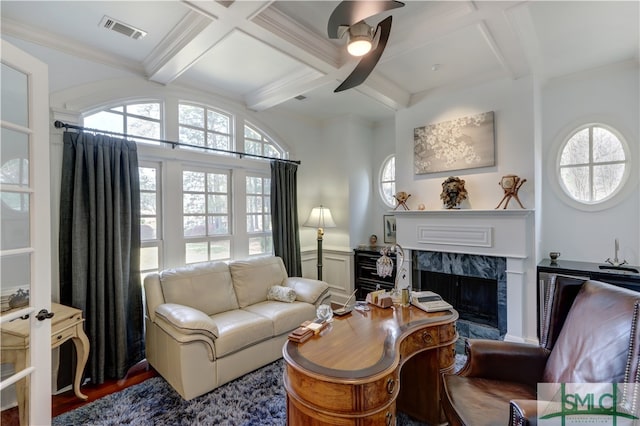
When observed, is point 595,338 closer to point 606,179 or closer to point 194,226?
point 606,179

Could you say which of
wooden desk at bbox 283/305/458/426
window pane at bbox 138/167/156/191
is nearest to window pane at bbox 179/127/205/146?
window pane at bbox 138/167/156/191

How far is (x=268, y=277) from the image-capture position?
11.4 feet

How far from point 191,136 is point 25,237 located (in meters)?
2.04

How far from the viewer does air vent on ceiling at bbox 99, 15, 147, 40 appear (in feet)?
7.34

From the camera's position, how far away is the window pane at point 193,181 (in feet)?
10.8

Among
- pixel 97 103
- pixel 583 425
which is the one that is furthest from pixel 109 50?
pixel 583 425

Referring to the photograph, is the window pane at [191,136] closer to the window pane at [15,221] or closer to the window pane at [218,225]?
the window pane at [218,225]

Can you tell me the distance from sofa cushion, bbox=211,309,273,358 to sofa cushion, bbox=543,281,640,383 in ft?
6.81

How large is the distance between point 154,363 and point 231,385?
771mm

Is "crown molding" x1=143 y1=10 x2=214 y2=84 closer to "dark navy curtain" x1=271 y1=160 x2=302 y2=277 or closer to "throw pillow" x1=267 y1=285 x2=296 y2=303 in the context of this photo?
"dark navy curtain" x1=271 y1=160 x2=302 y2=277

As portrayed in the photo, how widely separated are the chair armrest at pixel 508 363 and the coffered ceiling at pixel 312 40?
2214 millimetres

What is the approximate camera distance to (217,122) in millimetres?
3648

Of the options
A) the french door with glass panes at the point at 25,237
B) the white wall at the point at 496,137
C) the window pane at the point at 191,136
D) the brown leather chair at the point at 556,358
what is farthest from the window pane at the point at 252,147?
the brown leather chair at the point at 556,358

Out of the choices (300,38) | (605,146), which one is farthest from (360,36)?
(605,146)
